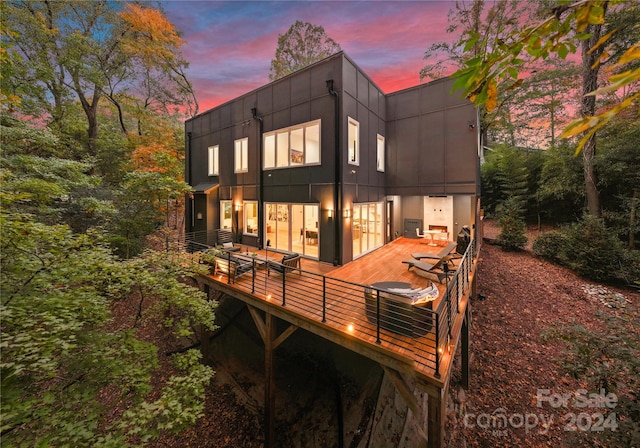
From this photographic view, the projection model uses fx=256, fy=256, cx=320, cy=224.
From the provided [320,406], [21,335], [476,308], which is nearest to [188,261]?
[21,335]

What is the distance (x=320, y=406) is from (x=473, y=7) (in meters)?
20.3

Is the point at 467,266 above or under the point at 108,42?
under

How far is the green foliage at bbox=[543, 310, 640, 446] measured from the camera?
3330 mm

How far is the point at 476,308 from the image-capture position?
8.57 metres

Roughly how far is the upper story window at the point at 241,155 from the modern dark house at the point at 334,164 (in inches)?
1.8

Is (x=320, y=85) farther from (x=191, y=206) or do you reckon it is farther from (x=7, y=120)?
(x=7, y=120)

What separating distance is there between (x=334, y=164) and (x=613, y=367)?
747 cm

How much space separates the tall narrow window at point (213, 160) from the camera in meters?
13.1

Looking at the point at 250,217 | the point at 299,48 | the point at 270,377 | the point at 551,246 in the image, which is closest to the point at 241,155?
the point at 250,217

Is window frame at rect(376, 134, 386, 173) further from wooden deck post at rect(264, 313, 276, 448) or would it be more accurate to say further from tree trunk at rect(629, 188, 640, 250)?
tree trunk at rect(629, 188, 640, 250)

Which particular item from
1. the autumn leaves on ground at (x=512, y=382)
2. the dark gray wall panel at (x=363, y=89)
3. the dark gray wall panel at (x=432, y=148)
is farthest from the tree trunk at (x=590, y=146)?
the dark gray wall panel at (x=363, y=89)

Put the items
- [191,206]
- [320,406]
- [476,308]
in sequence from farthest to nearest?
[191,206] < [476,308] < [320,406]

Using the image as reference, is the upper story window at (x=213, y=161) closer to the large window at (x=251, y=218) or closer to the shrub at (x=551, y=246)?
the large window at (x=251, y=218)

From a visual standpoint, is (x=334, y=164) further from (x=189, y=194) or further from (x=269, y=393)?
(x=189, y=194)
